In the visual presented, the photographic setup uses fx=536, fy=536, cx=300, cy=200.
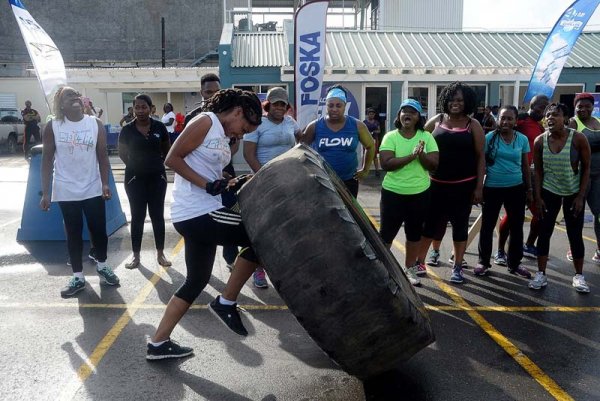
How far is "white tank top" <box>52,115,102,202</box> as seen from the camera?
188 inches

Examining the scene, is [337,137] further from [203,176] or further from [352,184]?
[203,176]

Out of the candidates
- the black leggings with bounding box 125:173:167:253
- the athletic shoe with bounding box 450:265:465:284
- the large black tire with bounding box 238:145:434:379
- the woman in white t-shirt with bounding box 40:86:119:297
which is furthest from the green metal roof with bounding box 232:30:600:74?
the large black tire with bounding box 238:145:434:379

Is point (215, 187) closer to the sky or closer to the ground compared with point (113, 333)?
closer to the sky

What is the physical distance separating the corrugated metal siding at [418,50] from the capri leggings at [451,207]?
11257 mm

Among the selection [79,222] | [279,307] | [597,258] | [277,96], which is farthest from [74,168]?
[597,258]

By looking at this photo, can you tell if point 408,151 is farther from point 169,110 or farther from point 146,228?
point 169,110

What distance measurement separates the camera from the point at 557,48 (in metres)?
9.60

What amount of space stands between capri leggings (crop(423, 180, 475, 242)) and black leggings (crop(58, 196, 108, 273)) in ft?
10.3

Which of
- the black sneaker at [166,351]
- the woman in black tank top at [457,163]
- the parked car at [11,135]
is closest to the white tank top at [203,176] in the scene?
the black sneaker at [166,351]

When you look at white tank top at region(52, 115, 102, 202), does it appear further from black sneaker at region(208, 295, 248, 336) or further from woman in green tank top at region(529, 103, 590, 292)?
woman in green tank top at region(529, 103, 590, 292)

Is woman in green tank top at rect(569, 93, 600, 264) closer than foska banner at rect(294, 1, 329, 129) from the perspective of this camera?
Yes

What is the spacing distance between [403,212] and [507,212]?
1290 millimetres

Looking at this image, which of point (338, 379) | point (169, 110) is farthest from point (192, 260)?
point (169, 110)

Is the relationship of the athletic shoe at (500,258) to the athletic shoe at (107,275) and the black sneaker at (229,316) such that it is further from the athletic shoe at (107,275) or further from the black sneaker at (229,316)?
the athletic shoe at (107,275)
